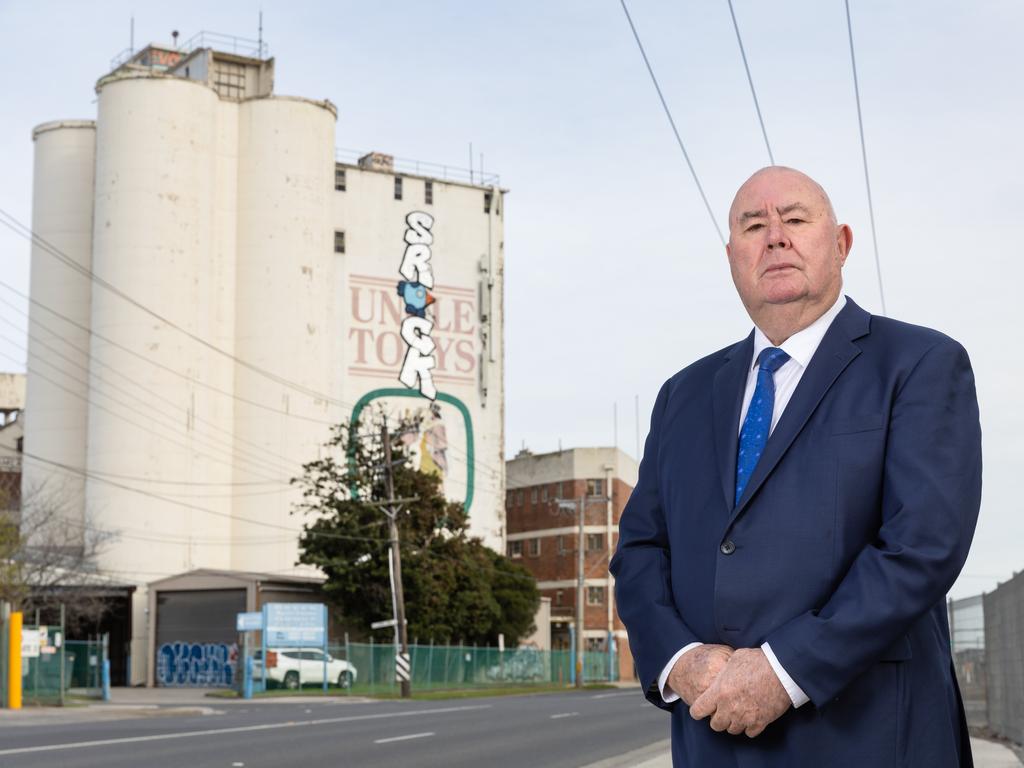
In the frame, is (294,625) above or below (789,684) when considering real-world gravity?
below

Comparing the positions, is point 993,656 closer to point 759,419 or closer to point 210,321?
point 759,419

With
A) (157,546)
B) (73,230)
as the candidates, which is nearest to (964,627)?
(157,546)

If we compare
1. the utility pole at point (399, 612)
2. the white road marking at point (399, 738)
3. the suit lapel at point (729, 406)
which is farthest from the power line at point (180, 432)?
the suit lapel at point (729, 406)

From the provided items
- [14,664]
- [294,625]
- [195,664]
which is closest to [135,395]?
[195,664]

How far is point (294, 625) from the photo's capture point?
4669 cm

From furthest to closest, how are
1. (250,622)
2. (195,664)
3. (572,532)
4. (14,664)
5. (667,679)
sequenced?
(572,532) < (195,664) < (250,622) < (14,664) < (667,679)

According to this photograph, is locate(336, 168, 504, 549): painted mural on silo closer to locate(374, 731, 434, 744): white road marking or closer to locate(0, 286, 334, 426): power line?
locate(0, 286, 334, 426): power line

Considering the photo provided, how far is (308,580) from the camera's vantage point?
59938 millimetres

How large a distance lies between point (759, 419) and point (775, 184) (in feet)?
1.89

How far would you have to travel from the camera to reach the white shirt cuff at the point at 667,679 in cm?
332

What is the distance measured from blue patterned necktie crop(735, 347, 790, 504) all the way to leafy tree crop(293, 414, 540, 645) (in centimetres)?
4953

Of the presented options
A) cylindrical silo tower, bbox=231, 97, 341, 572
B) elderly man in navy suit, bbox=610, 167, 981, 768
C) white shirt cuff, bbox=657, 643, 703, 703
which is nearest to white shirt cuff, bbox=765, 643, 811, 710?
elderly man in navy suit, bbox=610, 167, 981, 768

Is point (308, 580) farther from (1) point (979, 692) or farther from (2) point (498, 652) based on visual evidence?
(1) point (979, 692)

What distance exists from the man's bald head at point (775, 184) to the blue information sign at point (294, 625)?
143 feet
